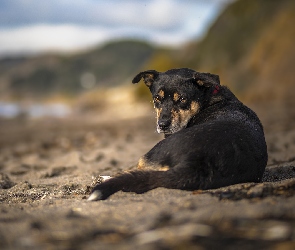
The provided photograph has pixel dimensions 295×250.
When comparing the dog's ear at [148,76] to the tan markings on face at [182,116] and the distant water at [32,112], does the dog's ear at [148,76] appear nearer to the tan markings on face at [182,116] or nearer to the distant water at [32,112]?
the tan markings on face at [182,116]

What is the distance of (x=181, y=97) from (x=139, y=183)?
2197 mm

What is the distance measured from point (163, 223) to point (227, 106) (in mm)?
3394

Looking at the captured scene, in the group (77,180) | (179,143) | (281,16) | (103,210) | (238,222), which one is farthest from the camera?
(281,16)

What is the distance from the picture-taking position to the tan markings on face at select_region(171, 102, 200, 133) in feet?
22.3

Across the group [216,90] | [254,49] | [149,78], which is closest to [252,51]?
[254,49]

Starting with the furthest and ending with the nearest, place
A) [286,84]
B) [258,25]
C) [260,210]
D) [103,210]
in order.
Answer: [258,25] < [286,84] < [103,210] < [260,210]

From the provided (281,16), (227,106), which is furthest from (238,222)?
(281,16)

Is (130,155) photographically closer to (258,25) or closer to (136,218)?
(136,218)

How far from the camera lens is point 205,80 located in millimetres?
6859

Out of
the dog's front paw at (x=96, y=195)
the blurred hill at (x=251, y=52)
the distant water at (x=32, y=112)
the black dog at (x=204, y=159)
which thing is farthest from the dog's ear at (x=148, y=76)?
the distant water at (x=32, y=112)

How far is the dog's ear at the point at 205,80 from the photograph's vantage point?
6852 millimetres

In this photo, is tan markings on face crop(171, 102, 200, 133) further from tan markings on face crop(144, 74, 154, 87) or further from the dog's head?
tan markings on face crop(144, 74, 154, 87)

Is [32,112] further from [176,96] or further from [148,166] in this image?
[148,166]

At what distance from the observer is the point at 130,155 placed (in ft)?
33.8
